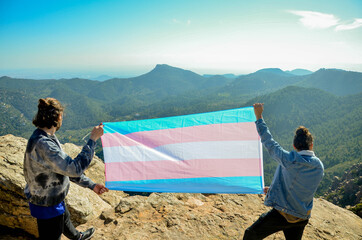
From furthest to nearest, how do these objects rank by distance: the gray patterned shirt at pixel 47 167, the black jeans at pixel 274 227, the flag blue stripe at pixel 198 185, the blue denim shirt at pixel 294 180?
the flag blue stripe at pixel 198 185 < the black jeans at pixel 274 227 < the blue denim shirt at pixel 294 180 < the gray patterned shirt at pixel 47 167

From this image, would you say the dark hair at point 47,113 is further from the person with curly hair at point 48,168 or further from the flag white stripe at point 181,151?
the flag white stripe at point 181,151

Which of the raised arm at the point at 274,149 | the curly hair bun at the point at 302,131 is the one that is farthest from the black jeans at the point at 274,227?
the curly hair bun at the point at 302,131

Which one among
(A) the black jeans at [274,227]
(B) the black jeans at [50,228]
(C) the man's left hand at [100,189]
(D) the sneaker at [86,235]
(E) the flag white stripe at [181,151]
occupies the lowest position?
(D) the sneaker at [86,235]

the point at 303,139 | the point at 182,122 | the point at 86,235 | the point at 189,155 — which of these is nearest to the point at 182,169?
the point at 189,155

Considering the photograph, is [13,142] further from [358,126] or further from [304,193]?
[358,126]

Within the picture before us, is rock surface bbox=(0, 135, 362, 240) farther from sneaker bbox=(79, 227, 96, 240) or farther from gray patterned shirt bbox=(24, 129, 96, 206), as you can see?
gray patterned shirt bbox=(24, 129, 96, 206)

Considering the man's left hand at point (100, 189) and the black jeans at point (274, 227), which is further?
the man's left hand at point (100, 189)

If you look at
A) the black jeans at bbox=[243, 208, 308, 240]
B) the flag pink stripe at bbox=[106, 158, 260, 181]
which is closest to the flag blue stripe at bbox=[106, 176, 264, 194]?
the flag pink stripe at bbox=[106, 158, 260, 181]

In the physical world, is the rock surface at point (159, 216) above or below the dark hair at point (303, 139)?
below
